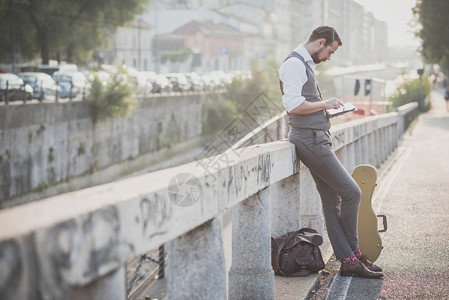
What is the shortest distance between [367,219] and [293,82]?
156cm

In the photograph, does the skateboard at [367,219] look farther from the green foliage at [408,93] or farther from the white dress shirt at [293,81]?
the green foliage at [408,93]

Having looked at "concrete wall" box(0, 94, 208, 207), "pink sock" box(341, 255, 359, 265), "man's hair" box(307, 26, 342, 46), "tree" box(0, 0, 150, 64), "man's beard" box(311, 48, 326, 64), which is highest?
"tree" box(0, 0, 150, 64)

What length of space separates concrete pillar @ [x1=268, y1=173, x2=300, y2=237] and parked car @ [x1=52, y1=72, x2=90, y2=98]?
3244 cm

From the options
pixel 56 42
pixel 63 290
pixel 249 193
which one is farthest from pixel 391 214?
pixel 56 42

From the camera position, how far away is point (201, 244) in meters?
3.76

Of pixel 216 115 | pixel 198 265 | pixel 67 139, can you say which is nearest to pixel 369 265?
pixel 198 265

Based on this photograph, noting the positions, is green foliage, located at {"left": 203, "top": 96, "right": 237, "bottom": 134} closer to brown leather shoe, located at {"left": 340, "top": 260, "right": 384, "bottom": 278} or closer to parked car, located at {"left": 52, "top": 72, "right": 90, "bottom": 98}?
parked car, located at {"left": 52, "top": 72, "right": 90, "bottom": 98}

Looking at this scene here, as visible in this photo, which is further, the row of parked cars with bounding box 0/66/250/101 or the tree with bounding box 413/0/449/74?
the tree with bounding box 413/0/449/74

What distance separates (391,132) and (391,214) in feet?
39.5

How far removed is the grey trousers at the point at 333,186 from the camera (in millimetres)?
5859

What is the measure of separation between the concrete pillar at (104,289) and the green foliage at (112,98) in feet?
117

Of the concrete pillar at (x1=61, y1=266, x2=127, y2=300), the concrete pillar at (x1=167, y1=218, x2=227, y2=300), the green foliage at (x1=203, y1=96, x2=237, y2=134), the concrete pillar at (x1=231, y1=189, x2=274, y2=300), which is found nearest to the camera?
the concrete pillar at (x1=61, y1=266, x2=127, y2=300)

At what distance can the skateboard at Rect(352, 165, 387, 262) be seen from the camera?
6.62 meters

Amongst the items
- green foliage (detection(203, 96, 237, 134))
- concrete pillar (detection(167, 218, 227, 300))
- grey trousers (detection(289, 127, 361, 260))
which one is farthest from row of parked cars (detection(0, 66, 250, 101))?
concrete pillar (detection(167, 218, 227, 300))
